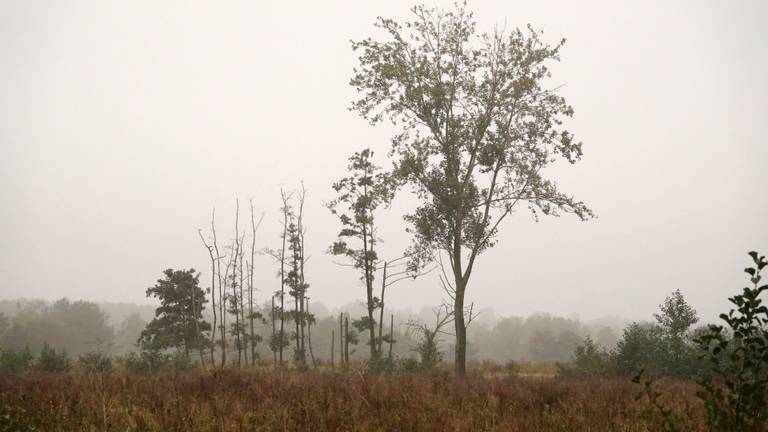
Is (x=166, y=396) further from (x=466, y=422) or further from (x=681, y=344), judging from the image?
(x=681, y=344)

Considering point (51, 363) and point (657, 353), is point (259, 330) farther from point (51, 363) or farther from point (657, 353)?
point (657, 353)

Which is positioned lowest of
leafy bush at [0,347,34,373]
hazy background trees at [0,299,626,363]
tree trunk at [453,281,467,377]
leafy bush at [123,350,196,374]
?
hazy background trees at [0,299,626,363]

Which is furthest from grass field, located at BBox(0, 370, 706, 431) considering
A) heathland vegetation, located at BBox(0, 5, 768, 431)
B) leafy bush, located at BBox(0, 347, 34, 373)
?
leafy bush, located at BBox(0, 347, 34, 373)

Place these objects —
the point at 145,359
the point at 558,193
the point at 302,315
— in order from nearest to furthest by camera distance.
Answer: the point at 558,193 → the point at 145,359 → the point at 302,315

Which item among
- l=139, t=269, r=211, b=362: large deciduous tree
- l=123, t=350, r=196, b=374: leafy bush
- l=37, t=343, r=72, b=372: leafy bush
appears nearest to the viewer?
l=37, t=343, r=72, b=372: leafy bush

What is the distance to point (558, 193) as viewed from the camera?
63.2 ft

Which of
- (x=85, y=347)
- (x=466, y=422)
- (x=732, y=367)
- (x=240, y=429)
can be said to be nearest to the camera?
(x=732, y=367)

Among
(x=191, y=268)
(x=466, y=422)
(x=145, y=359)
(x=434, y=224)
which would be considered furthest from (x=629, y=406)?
(x=191, y=268)

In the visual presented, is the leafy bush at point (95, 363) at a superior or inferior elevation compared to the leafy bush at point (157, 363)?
superior

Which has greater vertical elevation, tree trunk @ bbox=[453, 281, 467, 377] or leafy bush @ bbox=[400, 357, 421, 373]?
tree trunk @ bbox=[453, 281, 467, 377]

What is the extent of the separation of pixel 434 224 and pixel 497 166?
3709 millimetres

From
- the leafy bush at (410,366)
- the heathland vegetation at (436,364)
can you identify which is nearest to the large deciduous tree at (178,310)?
the heathland vegetation at (436,364)

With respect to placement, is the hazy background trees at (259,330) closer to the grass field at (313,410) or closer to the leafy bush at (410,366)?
the leafy bush at (410,366)

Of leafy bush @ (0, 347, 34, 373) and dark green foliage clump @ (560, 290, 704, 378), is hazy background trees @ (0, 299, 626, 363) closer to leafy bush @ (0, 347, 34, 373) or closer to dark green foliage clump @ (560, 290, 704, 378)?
dark green foliage clump @ (560, 290, 704, 378)
